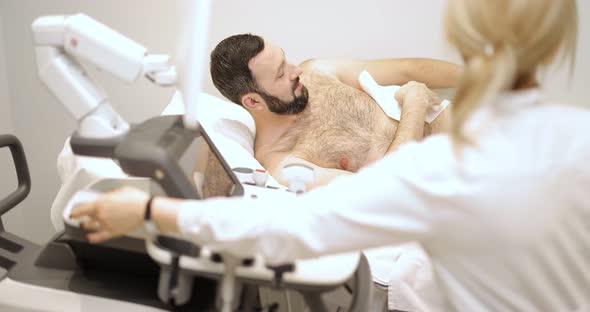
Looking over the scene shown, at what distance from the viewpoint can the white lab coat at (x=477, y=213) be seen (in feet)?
2.42

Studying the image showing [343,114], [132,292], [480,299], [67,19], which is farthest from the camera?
[343,114]

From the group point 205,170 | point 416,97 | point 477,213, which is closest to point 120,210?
point 205,170

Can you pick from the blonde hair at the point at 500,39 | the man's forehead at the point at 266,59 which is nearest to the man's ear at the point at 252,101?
the man's forehead at the point at 266,59

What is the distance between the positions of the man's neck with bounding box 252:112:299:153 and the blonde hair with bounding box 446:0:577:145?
1.29 meters

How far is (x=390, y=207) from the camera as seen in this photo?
30.2 inches

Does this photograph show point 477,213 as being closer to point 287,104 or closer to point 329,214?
point 329,214

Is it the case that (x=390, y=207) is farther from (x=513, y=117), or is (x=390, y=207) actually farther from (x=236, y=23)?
(x=236, y=23)

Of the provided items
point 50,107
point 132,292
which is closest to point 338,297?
point 132,292

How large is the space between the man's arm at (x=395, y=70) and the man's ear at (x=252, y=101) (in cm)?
31

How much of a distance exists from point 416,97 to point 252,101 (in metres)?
0.67

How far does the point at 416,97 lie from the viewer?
78.2 inches

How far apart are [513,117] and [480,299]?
34 cm

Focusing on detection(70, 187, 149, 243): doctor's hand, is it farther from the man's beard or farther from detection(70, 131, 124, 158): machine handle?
the man's beard

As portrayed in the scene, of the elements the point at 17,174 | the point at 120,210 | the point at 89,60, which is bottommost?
the point at 17,174
